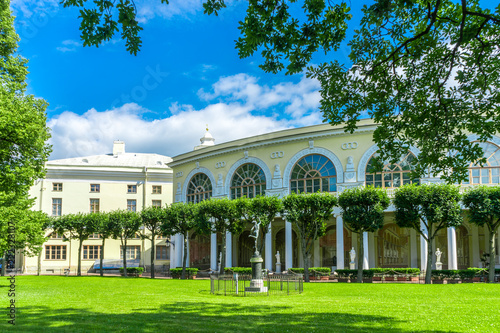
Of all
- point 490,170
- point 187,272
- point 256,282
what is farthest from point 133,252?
point 490,170

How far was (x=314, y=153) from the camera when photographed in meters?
39.5

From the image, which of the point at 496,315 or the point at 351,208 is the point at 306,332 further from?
the point at 351,208

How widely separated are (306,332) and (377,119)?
489 centimetres

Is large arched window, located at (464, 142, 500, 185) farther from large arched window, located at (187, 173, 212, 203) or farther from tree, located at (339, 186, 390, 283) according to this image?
large arched window, located at (187, 173, 212, 203)

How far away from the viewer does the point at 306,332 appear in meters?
10.5

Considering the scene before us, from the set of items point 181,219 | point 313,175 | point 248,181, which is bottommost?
point 181,219

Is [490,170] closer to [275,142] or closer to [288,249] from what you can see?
[288,249]

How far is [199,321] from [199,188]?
36025 millimetres

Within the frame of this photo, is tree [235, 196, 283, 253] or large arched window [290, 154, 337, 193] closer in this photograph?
tree [235, 196, 283, 253]

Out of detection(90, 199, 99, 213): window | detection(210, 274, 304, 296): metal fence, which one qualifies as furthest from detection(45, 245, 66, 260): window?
detection(210, 274, 304, 296): metal fence

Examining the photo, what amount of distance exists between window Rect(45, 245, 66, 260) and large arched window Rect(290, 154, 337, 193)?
92.9 ft

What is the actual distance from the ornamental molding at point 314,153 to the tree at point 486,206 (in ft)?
34.0

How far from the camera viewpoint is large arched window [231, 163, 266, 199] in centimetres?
4241

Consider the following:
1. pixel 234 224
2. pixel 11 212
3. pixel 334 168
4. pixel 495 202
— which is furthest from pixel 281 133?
pixel 11 212
